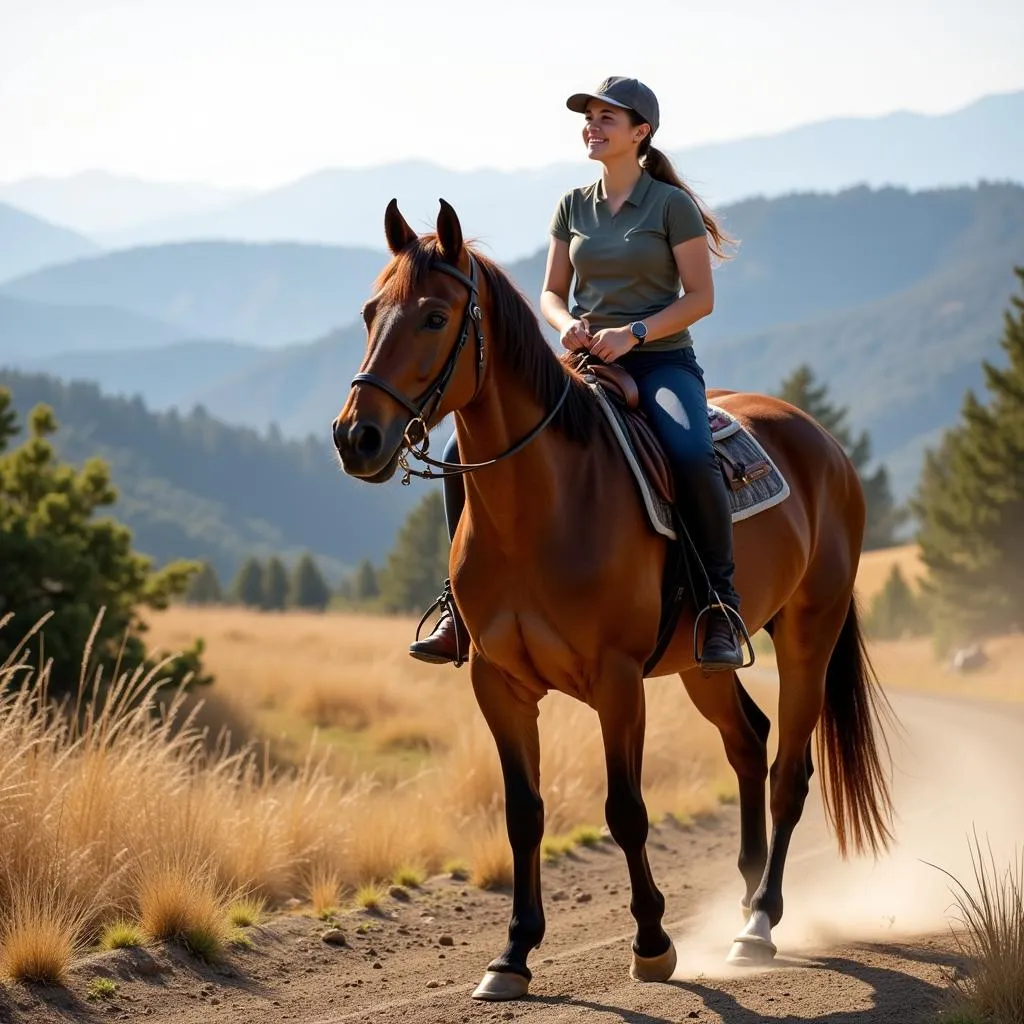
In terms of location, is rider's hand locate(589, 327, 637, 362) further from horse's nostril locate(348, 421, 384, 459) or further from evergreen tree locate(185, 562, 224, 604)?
evergreen tree locate(185, 562, 224, 604)

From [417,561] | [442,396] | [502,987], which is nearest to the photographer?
[442,396]

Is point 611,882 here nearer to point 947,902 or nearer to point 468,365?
point 947,902

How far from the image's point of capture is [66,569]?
14664 millimetres

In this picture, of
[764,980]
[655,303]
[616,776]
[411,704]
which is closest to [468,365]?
[655,303]

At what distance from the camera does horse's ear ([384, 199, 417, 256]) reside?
5.42 metres

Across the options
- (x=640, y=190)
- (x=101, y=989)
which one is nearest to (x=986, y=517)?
(x=640, y=190)

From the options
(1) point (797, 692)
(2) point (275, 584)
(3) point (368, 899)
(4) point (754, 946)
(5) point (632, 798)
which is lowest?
(2) point (275, 584)

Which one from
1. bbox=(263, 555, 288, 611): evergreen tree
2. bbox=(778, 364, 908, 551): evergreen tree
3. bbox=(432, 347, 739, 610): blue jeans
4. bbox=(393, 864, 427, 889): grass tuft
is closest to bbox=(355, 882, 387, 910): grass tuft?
bbox=(393, 864, 427, 889): grass tuft

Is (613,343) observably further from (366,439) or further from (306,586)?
(306,586)

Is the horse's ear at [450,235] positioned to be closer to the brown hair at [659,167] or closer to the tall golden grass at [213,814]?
the brown hair at [659,167]

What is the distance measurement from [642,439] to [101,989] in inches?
128

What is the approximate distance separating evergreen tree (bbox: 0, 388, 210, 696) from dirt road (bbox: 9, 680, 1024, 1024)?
6.47 metres

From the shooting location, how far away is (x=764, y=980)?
6.26 m

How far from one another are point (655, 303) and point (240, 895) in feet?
12.9
